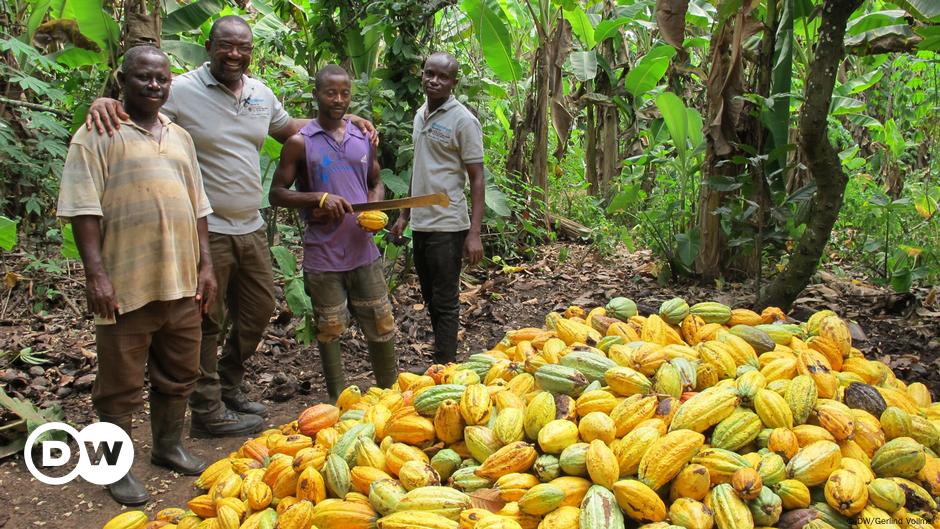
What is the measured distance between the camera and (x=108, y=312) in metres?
2.53

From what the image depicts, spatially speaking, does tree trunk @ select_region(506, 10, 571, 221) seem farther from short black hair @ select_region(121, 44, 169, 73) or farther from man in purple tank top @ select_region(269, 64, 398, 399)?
short black hair @ select_region(121, 44, 169, 73)

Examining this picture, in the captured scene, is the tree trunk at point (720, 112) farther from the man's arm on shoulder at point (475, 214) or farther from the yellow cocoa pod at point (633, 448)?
the yellow cocoa pod at point (633, 448)

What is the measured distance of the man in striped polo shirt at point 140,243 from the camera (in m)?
2.50

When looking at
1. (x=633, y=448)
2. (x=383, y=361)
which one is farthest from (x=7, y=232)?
(x=633, y=448)

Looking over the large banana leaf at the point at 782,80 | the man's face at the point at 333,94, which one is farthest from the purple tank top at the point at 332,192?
the large banana leaf at the point at 782,80

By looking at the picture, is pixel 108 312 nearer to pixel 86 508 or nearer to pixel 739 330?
pixel 86 508

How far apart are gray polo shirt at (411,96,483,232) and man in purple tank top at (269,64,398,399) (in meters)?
0.37

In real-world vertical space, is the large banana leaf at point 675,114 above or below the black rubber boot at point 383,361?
above

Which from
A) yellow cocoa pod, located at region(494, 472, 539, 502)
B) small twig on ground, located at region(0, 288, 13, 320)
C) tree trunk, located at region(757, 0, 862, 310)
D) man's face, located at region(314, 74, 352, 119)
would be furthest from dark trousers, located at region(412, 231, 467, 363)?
small twig on ground, located at region(0, 288, 13, 320)

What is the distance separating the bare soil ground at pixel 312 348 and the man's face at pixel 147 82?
155 cm

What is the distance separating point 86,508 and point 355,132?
80.3 inches

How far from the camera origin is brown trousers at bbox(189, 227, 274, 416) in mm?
3174

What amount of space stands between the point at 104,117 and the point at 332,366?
1630 millimetres

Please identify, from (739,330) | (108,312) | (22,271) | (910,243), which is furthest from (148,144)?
(910,243)
